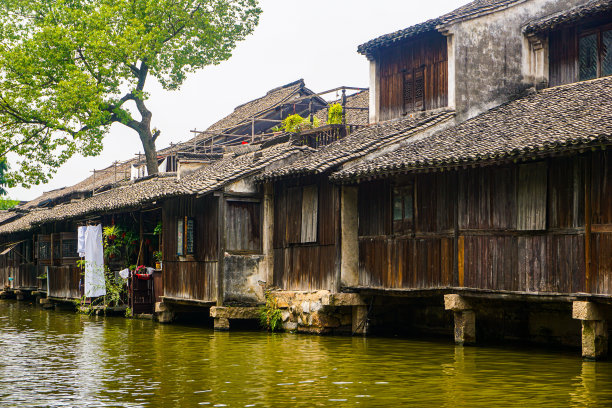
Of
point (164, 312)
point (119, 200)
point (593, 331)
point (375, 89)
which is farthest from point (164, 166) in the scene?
point (593, 331)

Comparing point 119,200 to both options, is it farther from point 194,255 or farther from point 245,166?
point 245,166

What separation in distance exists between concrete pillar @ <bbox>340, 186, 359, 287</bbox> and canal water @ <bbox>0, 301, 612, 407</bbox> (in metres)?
1.49

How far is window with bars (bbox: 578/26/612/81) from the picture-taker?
1877cm

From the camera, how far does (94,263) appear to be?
2769 cm

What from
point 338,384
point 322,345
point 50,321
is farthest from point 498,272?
point 50,321

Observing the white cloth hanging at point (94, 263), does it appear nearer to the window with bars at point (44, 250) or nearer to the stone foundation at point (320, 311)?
the window with bars at point (44, 250)

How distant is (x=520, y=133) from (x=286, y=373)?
20.9ft

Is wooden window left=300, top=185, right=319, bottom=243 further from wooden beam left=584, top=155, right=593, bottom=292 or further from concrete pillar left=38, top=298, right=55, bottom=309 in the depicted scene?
concrete pillar left=38, top=298, right=55, bottom=309

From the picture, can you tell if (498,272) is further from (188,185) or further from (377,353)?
(188,185)

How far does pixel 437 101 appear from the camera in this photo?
69.6 feet

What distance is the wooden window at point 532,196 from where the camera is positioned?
48.8ft

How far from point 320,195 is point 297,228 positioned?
116 cm

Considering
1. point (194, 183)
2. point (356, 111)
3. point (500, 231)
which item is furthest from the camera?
point (356, 111)

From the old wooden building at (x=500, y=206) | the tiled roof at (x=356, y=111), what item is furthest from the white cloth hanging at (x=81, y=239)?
the old wooden building at (x=500, y=206)
